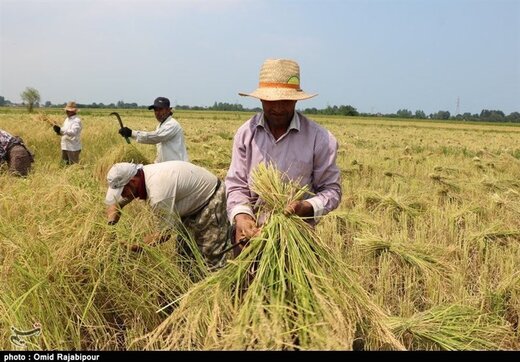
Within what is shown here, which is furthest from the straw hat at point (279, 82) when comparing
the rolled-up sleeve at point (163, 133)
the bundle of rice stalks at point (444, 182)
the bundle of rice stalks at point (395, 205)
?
the bundle of rice stalks at point (444, 182)

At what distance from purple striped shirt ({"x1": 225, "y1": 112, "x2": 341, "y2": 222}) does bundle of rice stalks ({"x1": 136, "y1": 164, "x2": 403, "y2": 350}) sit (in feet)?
0.92

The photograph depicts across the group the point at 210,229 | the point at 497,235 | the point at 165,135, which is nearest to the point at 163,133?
the point at 165,135

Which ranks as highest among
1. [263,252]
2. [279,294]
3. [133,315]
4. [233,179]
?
[233,179]

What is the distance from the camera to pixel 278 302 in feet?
5.30

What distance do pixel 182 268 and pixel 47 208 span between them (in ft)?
3.00

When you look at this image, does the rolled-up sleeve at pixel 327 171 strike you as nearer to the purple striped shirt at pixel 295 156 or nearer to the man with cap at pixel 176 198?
the purple striped shirt at pixel 295 156

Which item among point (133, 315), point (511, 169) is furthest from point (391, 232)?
point (511, 169)

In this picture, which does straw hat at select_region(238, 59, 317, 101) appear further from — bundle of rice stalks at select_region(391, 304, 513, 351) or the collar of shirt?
bundle of rice stalks at select_region(391, 304, 513, 351)

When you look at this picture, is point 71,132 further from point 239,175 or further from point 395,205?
Answer: point 239,175

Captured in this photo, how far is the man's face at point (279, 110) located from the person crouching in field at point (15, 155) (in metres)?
3.57

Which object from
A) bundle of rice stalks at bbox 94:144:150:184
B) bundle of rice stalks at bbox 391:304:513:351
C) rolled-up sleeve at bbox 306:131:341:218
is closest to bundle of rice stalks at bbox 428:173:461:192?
bundle of rice stalks at bbox 94:144:150:184
